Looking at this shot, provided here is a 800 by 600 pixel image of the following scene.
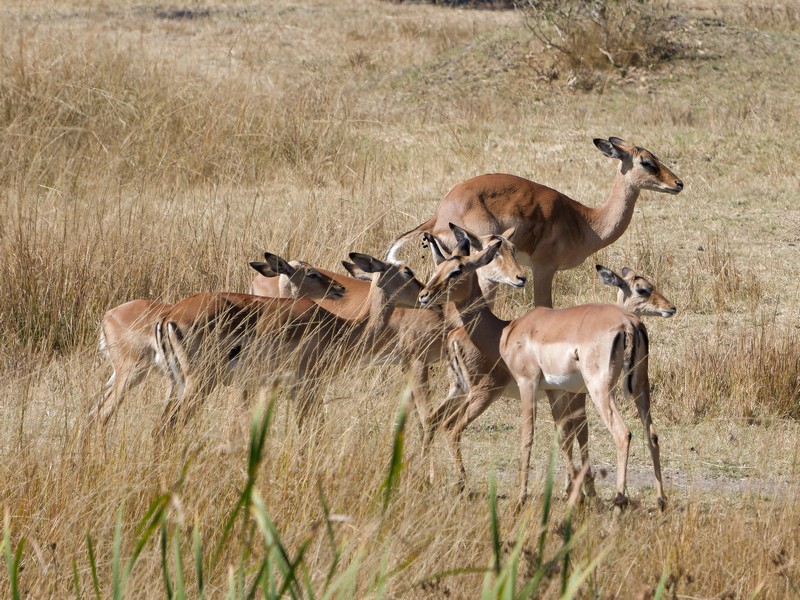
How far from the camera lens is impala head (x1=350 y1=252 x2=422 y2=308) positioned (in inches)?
238

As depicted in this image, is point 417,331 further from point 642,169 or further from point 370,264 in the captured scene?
point 642,169

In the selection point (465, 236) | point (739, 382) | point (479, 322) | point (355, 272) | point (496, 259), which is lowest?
point (739, 382)

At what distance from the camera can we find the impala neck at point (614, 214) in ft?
25.8

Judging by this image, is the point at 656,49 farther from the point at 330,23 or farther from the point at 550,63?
the point at 330,23

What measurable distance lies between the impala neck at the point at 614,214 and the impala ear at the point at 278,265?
2.40 meters

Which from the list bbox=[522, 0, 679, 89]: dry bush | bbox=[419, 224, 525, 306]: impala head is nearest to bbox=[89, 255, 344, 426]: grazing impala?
bbox=[419, 224, 525, 306]: impala head

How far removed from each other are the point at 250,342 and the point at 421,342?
1008 millimetres

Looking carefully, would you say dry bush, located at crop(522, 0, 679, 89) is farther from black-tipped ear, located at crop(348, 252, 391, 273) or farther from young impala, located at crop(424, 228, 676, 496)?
black-tipped ear, located at crop(348, 252, 391, 273)

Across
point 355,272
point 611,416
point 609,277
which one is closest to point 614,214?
point 609,277

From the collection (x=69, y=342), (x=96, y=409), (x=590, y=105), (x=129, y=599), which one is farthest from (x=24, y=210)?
(x=590, y=105)

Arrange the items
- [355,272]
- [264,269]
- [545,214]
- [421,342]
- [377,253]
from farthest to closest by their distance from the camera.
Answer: [377,253]
[545,214]
[355,272]
[264,269]
[421,342]

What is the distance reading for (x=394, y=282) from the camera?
610 centimetres

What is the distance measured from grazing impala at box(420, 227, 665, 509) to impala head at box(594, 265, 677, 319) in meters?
0.67

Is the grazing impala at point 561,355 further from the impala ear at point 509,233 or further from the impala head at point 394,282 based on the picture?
the impala ear at point 509,233
